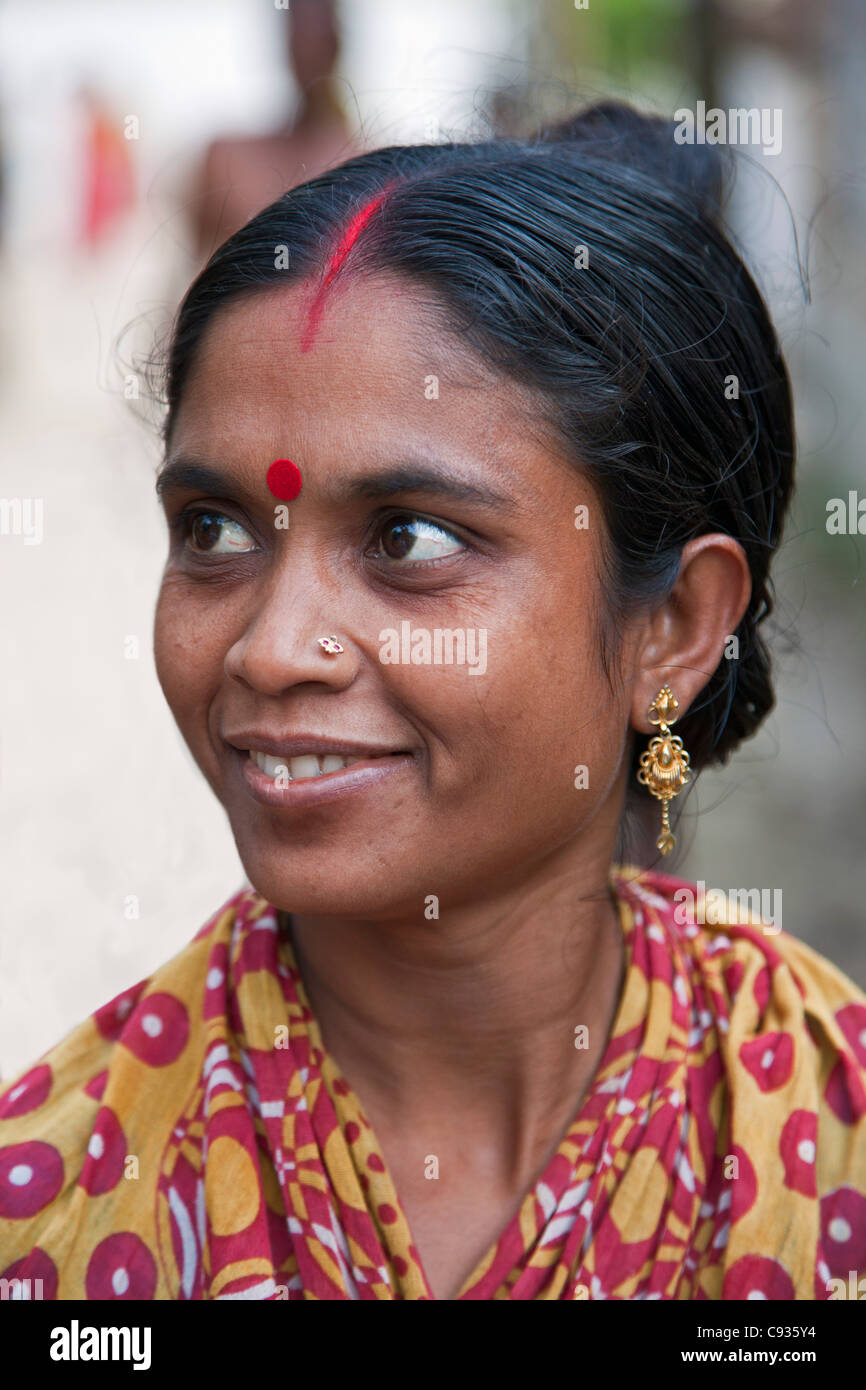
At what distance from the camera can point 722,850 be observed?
18.3 feet

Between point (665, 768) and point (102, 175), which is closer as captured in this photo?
point (665, 768)

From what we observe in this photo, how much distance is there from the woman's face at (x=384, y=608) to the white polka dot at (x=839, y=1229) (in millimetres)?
722

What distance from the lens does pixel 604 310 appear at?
195cm

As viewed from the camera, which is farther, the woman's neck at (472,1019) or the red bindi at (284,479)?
the woman's neck at (472,1019)

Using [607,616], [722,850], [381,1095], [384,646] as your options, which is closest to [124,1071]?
[381,1095]

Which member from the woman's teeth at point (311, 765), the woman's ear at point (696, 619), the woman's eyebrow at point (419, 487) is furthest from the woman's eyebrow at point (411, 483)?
the woman's ear at point (696, 619)

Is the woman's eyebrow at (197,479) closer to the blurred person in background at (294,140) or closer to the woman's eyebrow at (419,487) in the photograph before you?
the woman's eyebrow at (419,487)

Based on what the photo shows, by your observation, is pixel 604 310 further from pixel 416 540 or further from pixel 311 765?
→ pixel 311 765

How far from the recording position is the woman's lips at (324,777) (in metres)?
1.78

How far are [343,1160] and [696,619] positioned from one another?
0.94 meters

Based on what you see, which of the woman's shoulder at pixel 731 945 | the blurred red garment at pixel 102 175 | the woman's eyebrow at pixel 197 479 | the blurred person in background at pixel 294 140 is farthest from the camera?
the blurred red garment at pixel 102 175

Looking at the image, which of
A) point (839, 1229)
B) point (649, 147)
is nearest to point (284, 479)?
point (649, 147)

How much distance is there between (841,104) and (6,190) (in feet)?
19.9
